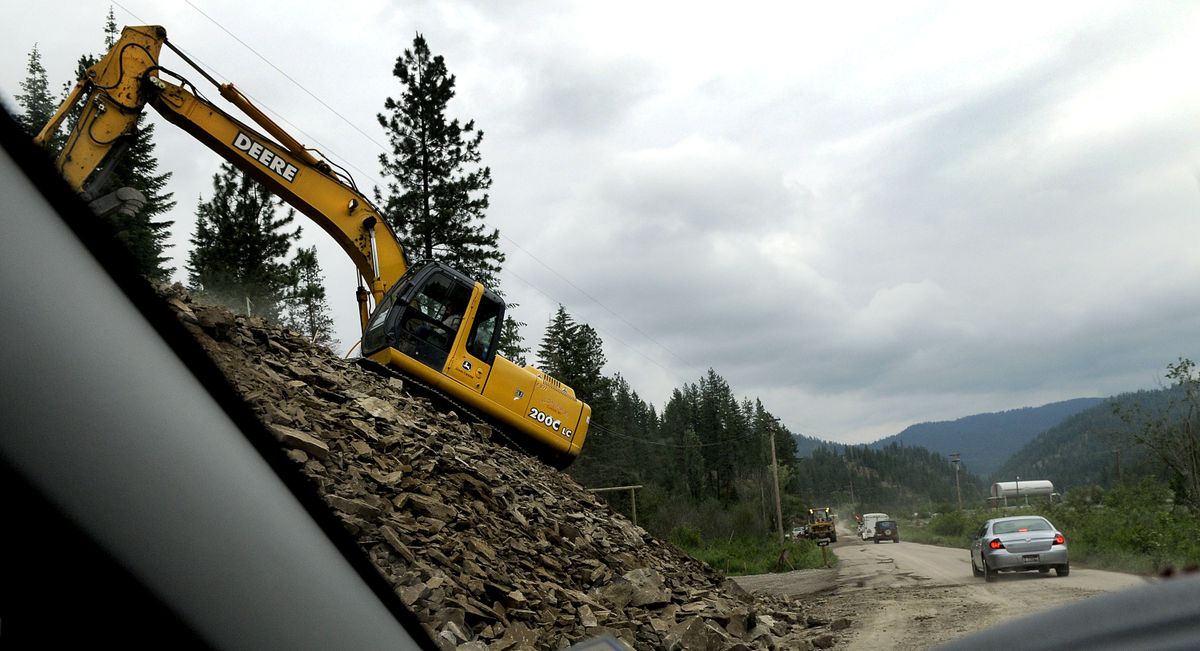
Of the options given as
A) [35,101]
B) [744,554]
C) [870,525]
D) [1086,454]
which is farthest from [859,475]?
[35,101]

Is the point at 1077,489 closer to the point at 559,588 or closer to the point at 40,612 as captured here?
the point at 559,588

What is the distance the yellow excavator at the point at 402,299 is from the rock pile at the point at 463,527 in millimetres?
1083

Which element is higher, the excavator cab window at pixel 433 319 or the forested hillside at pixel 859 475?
the forested hillside at pixel 859 475

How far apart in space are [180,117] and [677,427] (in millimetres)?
95026

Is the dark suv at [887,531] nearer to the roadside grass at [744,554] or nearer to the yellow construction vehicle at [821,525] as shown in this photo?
the yellow construction vehicle at [821,525]

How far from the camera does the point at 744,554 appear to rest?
43.8 m

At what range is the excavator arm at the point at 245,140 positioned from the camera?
11.5 metres

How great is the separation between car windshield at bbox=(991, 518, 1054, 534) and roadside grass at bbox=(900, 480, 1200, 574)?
0.44 feet

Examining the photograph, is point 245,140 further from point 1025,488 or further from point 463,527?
point 1025,488

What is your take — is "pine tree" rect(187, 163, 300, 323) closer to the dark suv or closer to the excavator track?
the excavator track

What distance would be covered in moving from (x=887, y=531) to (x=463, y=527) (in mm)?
60954

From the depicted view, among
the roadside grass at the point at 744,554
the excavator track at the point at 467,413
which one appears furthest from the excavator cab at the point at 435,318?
the roadside grass at the point at 744,554

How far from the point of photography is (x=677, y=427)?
347 ft

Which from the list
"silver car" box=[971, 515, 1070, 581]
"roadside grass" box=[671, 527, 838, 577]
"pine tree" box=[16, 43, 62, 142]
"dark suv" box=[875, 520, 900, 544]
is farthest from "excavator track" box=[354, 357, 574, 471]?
"dark suv" box=[875, 520, 900, 544]
